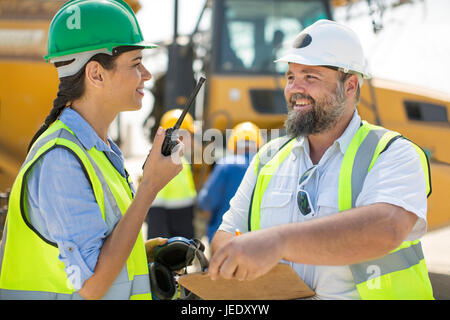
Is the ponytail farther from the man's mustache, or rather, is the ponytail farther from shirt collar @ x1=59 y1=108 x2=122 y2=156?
the man's mustache

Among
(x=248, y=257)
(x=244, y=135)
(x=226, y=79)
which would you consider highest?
(x=226, y=79)

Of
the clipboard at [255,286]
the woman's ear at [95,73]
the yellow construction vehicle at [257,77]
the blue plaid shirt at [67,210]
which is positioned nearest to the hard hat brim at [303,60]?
the woman's ear at [95,73]

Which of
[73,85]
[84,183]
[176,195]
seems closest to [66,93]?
[73,85]

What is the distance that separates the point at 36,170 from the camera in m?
1.65

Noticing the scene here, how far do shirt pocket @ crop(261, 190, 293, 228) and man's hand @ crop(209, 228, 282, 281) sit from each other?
0.50m

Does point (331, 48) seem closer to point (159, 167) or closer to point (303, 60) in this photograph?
point (303, 60)

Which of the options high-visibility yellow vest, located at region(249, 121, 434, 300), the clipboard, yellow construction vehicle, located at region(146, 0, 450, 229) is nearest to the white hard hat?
high-visibility yellow vest, located at region(249, 121, 434, 300)

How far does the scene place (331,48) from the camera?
200cm

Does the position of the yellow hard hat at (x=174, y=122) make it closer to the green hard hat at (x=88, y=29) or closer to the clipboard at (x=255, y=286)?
the green hard hat at (x=88, y=29)

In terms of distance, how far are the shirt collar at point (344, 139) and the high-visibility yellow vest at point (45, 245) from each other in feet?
2.64

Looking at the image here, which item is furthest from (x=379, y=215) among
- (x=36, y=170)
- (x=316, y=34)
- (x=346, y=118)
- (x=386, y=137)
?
Answer: (x=36, y=170)

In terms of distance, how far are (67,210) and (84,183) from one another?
113 mm

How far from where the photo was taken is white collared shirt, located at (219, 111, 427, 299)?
1.63 meters

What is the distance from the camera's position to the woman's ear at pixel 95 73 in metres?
1.83
